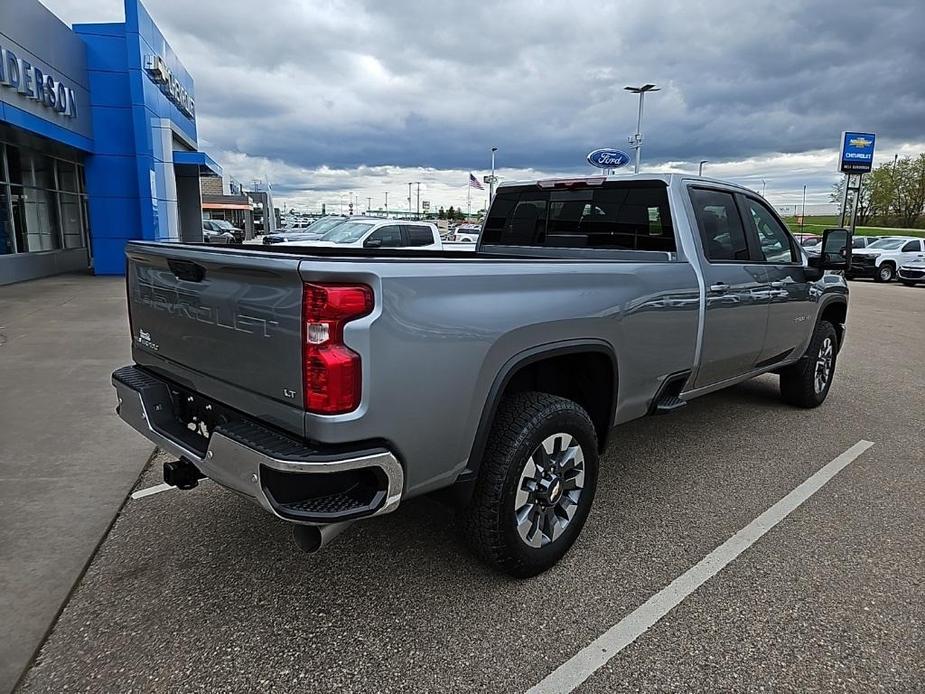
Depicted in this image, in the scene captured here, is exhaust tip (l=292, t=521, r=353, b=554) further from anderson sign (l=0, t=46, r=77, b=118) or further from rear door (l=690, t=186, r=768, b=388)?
anderson sign (l=0, t=46, r=77, b=118)

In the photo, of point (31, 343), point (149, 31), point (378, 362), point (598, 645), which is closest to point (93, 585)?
point (378, 362)

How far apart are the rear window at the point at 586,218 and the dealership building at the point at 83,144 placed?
506 inches

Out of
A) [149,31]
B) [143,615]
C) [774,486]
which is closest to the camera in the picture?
[143,615]

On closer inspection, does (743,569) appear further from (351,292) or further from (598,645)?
(351,292)

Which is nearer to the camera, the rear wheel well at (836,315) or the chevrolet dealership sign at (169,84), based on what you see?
the rear wheel well at (836,315)

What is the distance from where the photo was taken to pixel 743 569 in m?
3.20

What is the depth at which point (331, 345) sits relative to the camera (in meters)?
2.20

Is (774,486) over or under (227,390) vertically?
under

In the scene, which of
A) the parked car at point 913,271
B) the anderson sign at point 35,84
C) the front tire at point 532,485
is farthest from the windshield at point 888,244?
the anderson sign at point 35,84

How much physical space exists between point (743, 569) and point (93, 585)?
311cm

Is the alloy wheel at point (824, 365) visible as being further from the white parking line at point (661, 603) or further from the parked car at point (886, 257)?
the parked car at point (886, 257)

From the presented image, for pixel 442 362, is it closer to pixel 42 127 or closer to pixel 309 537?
pixel 309 537

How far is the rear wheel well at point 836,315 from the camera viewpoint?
19.5 ft

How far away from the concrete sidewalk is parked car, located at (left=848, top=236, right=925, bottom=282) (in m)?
25.0
